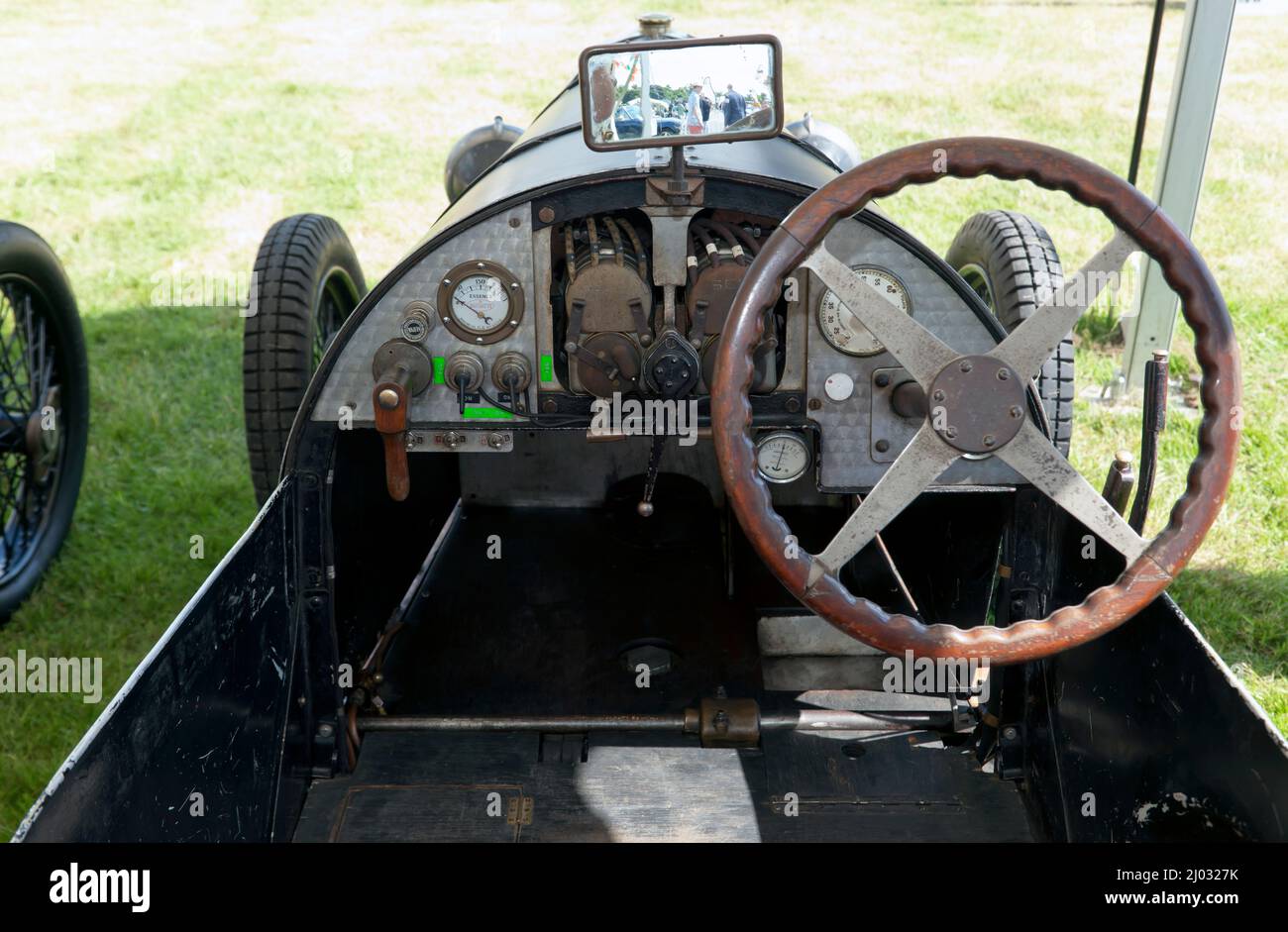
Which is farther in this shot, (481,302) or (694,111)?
(481,302)

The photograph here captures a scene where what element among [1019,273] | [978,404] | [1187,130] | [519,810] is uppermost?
[1187,130]

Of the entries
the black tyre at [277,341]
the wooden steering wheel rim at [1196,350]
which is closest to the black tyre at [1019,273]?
the wooden steering wheel rim at [1196,350]

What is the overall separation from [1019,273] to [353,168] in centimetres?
550

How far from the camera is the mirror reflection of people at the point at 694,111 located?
7.12ft

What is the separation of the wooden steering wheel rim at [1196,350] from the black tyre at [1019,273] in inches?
42.1

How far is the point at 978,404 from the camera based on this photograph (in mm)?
1923

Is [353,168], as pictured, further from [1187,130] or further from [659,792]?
[659,792]

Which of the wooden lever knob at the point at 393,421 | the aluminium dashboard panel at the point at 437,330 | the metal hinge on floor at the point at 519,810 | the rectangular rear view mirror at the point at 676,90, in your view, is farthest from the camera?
the metal hinge on floor at the point at 519,810

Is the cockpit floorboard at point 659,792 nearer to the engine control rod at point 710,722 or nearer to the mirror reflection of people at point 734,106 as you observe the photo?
the engine control rod at point 710,722

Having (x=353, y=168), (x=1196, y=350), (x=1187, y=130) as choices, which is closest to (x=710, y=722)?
(x=1196, y=350)

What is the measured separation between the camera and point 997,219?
11.6ft

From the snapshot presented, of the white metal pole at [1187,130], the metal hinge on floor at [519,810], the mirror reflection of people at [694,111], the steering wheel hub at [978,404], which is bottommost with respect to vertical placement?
the metal hinge on floor at [519,810]

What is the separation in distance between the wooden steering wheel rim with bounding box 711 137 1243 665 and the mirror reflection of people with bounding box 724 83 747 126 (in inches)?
15.2

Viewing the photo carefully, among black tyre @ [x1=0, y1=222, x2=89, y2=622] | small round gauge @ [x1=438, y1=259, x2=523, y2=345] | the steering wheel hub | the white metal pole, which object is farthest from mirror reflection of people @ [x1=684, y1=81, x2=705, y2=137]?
the white metal pole
